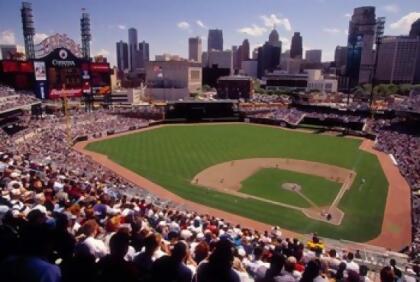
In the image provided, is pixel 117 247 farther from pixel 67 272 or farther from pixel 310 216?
pixel 310 216

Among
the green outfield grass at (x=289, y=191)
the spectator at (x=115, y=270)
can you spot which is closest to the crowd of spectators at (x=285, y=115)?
the green outfield grass at (x=289, y=191)

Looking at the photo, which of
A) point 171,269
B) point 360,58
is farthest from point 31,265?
point 360,58

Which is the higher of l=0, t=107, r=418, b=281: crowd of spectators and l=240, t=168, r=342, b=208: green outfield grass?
l=0, t=107, r=418, b=281: crowd of spectators

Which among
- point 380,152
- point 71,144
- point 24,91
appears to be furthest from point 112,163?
point 380,152

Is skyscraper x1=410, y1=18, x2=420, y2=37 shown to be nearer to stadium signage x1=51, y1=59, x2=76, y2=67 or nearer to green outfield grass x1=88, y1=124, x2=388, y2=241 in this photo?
green outfield grass x1=88, y1=124, x2=388, y2=241

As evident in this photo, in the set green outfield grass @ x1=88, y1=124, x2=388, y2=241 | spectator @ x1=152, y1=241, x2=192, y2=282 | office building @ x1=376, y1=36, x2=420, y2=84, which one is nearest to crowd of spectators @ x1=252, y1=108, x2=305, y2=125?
green outfield grass @ x1=88, y1=124, x2=388, y2=241

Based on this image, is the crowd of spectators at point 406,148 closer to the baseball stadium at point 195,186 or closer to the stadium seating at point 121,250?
the baseball stadium at point 195,186
